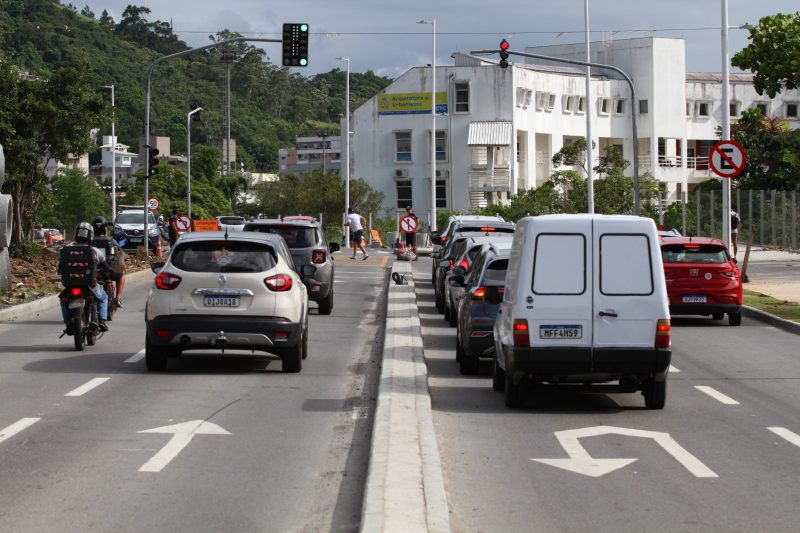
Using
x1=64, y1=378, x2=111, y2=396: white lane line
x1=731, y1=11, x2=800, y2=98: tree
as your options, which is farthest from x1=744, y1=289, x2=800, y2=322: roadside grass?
x1=64, y1=378, x2=111, y2=396: white lane line

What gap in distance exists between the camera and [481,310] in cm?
1575

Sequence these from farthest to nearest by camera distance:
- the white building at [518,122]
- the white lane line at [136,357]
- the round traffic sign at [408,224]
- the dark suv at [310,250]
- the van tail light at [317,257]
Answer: the white building at [518,122] < the round traffic sign at [408,224] < the van tail light at [317,257] < the dark suv at [310,250] < the white lane line at [136,357]

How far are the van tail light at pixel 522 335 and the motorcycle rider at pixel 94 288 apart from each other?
716 cm

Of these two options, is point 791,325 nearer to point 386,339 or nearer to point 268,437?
point 386,339

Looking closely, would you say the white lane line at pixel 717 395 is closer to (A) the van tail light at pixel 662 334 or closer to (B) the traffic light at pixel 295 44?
(A) the van tail light at pixel 662 334

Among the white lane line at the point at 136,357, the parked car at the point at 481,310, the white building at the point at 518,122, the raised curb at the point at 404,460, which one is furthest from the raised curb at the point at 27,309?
the white building at the point at 518,122

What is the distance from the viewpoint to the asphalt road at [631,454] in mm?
8180

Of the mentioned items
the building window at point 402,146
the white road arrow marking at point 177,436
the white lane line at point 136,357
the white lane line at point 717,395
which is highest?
the building window at point 402,146

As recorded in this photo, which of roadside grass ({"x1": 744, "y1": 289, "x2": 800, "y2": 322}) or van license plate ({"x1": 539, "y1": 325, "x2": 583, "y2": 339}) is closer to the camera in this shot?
van license plate ({"x1": 539, "y1": 325, "x2": 583, "y2": 339})

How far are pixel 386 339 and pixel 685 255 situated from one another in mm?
7138

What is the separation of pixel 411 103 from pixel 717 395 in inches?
2844

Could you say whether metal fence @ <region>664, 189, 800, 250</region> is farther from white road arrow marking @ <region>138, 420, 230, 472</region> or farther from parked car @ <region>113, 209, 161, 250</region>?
white road arrow marking @ <region>138, 420, 230, 472</region>

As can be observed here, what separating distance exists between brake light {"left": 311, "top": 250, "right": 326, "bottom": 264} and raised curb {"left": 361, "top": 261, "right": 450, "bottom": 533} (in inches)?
332

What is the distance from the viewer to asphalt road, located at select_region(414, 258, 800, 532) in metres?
8.18
